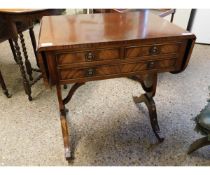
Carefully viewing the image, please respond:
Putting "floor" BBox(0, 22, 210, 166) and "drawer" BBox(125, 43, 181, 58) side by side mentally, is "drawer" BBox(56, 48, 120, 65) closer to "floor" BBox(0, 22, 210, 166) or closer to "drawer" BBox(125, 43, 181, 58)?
"drawer" BBox(125, 43, 181, 58)

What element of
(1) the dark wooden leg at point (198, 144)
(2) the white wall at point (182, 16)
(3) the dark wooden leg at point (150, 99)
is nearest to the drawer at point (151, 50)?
(3) the dark wooden leg at point (150, 99)

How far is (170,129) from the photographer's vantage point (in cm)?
151

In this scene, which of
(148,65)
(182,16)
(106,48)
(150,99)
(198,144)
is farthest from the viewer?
(182,16)

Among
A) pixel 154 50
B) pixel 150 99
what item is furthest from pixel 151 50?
pixel 150 99

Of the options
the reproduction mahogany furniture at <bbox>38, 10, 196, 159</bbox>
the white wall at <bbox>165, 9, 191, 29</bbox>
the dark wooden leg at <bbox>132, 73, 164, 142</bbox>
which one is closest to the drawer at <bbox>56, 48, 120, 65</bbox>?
the reproduction mahogany furniture at <bbox>38, 10, 196, 159</bbox>

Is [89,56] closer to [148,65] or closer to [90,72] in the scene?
[90,72]

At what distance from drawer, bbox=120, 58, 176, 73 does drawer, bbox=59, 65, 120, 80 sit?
46 mm

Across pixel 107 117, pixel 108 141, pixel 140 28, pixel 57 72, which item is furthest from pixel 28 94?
pixel 140 28

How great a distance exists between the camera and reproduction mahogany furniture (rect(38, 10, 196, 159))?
2.96 feet

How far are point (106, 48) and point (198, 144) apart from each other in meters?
0.87

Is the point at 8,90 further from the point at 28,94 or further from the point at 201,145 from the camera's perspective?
the point at 201,145

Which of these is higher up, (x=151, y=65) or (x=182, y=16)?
(x=151, y=65)

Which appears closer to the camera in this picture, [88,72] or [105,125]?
[88,72]

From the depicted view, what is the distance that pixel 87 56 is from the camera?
3.04 ft
